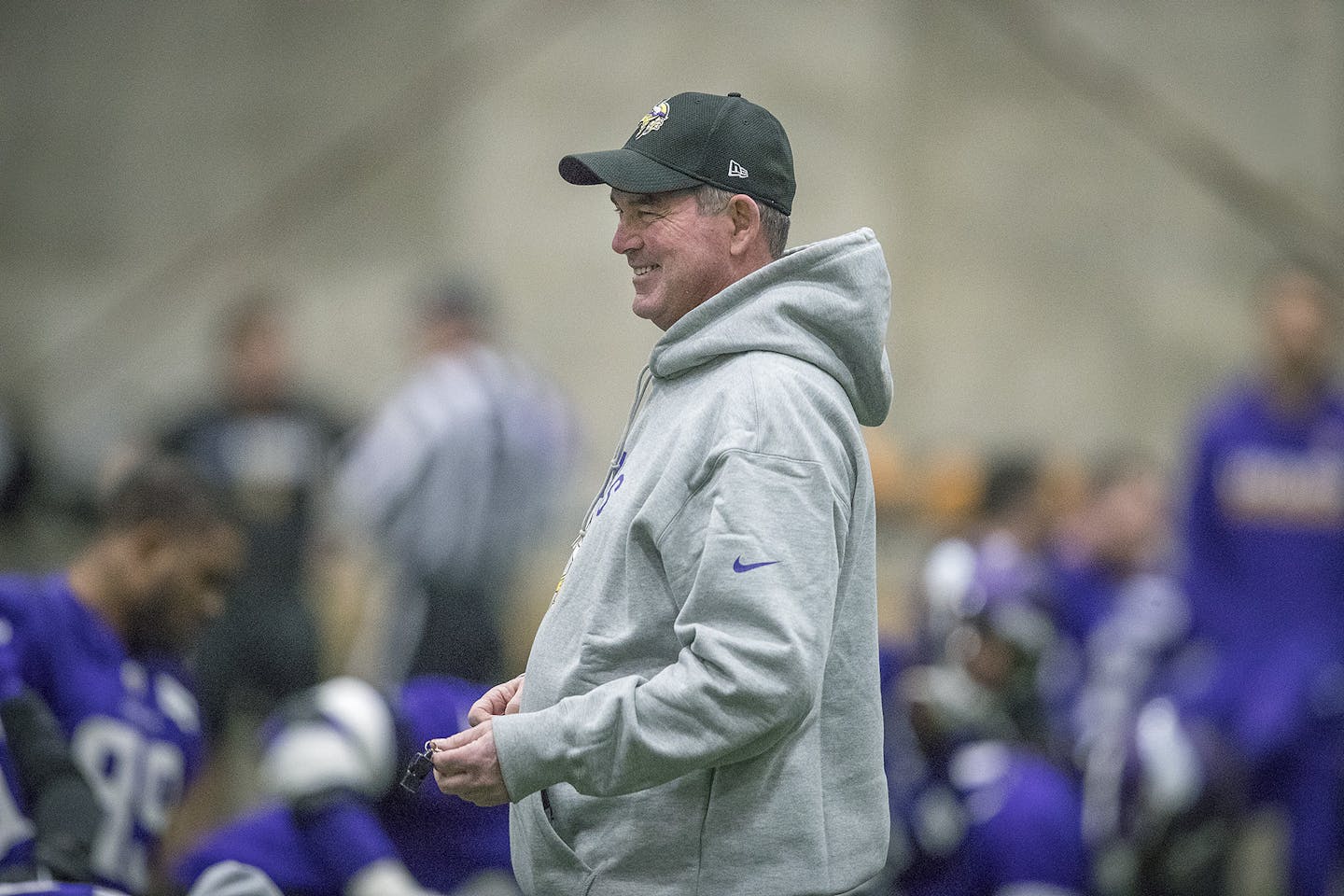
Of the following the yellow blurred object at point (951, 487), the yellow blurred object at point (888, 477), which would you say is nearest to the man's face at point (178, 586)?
the yellow blurred object at point (951, 487)

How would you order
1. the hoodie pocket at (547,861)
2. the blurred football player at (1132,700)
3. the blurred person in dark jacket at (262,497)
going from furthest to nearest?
the blurred person in dark jacket at (262,497), the blurred football player at (1132,700), the hoodie pocket at (547,861)

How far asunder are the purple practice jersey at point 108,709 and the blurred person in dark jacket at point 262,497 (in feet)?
9.35

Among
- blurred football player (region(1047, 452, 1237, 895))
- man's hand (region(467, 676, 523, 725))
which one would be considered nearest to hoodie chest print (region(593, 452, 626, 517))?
man's hand (region(467, 676, 523, 725))

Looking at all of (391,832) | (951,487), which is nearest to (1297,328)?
(951,487)

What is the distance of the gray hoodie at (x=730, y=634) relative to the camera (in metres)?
2.29

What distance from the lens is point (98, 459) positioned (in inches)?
403

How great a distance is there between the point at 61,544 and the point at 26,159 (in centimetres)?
290

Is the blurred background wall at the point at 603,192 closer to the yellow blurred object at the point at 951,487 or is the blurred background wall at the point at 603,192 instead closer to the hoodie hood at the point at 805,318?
the yellow blurred object at the point at 951,487

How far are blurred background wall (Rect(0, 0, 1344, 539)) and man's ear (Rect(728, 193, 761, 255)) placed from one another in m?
7.69

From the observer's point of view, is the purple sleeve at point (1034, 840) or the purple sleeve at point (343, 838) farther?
the purple sleeve at point (1034, 840)

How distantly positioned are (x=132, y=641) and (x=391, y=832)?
773 mm

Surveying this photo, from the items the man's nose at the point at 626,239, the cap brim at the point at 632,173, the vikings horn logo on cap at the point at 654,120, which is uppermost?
the vikings horn logo on cap at the point at 654,120

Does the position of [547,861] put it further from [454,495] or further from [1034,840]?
[454,495]

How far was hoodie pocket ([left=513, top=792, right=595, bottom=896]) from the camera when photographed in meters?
2.47
